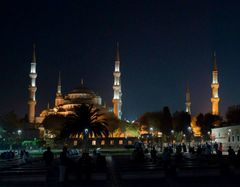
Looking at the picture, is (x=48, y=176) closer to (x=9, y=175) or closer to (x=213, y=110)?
(x=9, y=175)

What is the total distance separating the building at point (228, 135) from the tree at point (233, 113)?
1860 cm

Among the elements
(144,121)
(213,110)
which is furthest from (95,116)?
(213,110)

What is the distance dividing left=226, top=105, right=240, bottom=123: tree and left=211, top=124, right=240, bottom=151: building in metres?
18.6

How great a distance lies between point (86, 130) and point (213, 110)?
62545mm

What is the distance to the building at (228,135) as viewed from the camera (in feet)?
165

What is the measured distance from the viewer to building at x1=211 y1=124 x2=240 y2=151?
50.4 m

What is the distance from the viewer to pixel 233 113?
82125 mm

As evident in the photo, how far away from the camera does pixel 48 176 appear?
1595 cm

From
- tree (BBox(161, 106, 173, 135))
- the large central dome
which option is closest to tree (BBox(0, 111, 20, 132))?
the large central dome

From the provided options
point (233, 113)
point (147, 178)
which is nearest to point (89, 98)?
point (233, 113)

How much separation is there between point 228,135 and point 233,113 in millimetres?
29304

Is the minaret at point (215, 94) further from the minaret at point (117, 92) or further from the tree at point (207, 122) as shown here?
the minaret at point (117, 92)

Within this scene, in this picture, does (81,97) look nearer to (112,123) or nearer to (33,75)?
(33,75)

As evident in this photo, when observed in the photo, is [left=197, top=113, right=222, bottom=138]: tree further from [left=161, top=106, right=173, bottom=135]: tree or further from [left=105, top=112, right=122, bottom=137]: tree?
[left=105, top=112, right=122, bottom=137]: tree
